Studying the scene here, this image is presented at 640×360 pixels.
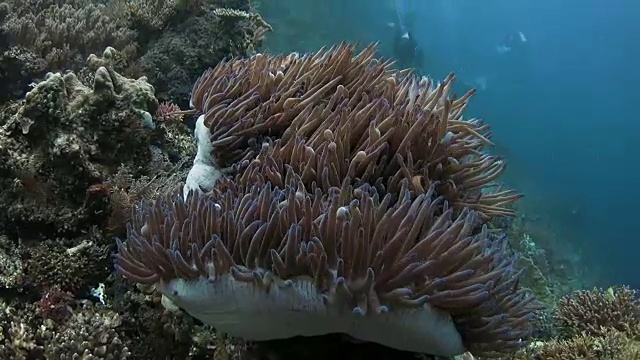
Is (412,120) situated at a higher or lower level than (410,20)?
lower

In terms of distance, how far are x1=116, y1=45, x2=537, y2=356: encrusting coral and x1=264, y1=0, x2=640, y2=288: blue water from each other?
20.5m

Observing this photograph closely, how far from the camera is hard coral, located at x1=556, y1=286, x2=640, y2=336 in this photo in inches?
216

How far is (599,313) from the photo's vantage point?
5.71 m

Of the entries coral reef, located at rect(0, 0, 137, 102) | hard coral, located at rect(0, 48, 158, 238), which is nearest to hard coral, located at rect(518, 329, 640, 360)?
hard coral, located at rect(0, 48, 158, 238)

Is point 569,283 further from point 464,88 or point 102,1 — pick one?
point 464,88

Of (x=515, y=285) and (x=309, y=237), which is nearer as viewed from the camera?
(x=309, y=237)

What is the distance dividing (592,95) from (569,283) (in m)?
47.9

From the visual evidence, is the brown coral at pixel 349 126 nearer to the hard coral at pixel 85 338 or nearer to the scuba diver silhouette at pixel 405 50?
the hard coral at pixel 85 338

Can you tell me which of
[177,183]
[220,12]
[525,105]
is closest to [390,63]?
Answer: [177,183]

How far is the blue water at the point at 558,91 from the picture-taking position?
31.6 m

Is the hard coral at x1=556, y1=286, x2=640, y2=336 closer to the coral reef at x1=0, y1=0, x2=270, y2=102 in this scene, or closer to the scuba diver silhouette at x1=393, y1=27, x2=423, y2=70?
the coral reef at x1=0, y1=0, x2=270, y2=102

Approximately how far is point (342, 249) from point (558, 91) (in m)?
69.2

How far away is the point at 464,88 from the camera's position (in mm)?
44531

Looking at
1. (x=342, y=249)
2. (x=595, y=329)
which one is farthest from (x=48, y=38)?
(x=595, y=329)
